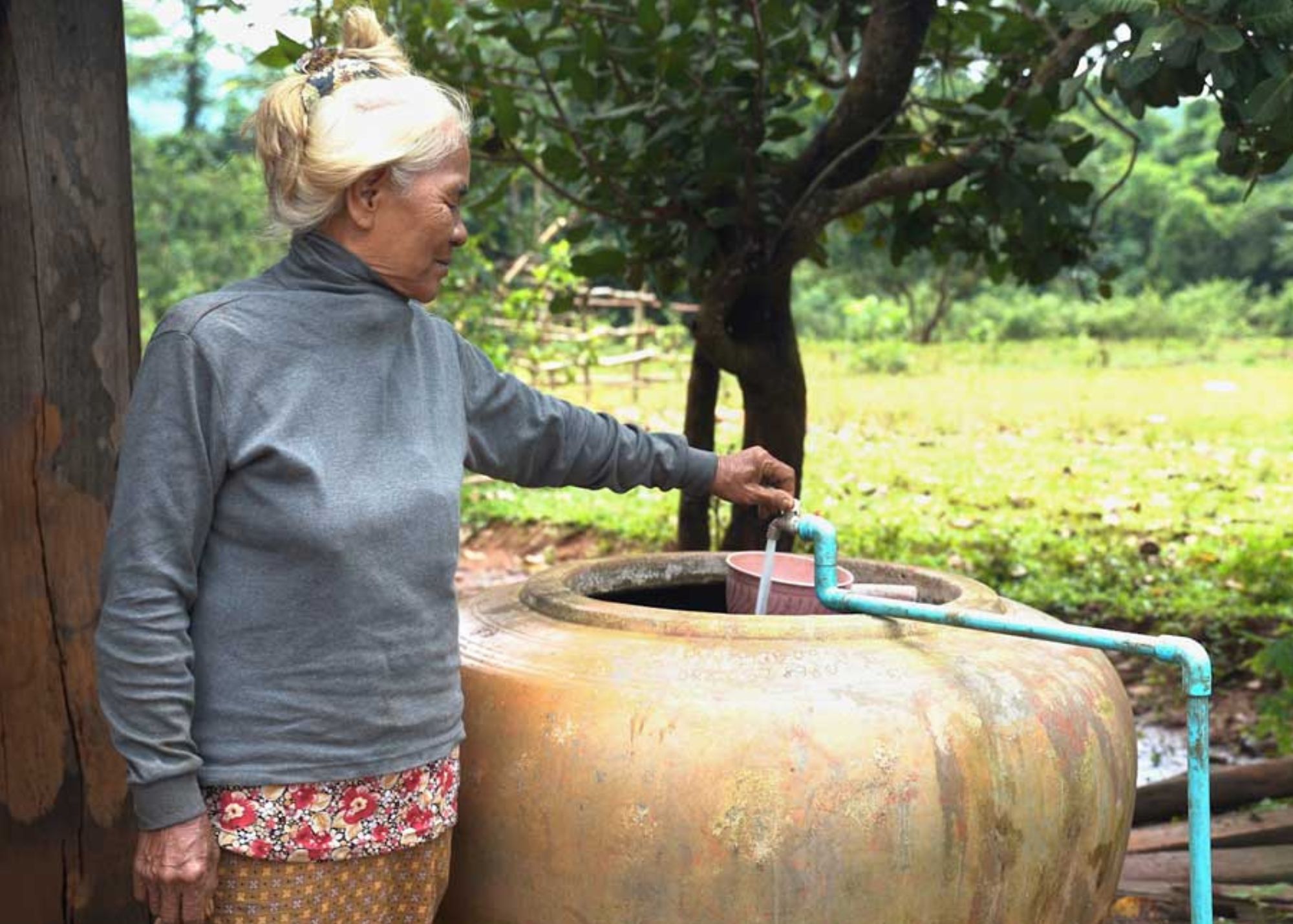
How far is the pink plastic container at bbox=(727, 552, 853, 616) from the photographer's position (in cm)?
255

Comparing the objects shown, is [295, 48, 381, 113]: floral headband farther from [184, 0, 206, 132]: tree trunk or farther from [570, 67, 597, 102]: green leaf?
[184, 0, 206, 132]: tree trunk

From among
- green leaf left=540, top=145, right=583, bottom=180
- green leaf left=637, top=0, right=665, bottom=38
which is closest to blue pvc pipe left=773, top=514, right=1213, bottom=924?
green leaf left=637, top=0, right=665, bottom=38

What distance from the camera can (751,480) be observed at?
2.52 meters

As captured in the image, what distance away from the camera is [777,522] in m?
2.49

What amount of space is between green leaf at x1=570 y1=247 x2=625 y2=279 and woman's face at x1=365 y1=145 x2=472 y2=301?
2024 mm

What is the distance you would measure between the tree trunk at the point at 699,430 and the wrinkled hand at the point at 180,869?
2.53m

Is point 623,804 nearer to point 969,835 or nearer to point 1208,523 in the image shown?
point 969,835

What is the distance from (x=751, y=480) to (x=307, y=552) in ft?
2.97

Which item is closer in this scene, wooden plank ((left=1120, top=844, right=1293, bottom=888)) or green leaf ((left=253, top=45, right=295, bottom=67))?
wooden plank ((left=1120, top=844, right=1293, bottom=888))

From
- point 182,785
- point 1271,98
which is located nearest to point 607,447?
point 182,785

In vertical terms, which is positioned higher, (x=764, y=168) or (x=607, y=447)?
(x=764, y=168)

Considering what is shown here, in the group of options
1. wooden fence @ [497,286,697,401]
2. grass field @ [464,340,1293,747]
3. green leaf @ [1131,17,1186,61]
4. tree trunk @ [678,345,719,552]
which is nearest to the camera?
green leaf @ [1131,17,1186,61]

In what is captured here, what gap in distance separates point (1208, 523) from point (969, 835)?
18.3ft

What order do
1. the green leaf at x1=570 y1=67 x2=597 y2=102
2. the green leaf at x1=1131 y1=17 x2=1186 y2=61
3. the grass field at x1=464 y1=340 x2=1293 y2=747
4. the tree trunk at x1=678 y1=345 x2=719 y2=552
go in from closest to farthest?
the green leaf at x1=1131 y1=17 x2=1186 y2=61 < the green leaf at x1=570 y1=67 x2=597 y2=102 < the tree trunk at x1=678 y1=345 x2=719 y2=552 < the grass field at x1=464 y1=340 x2=1293 y2=747
